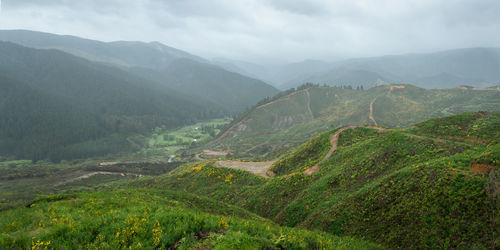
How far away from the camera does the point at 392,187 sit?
777 inches

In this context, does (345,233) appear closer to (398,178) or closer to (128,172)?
(398,178)

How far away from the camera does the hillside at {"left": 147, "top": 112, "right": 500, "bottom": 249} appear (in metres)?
14.3

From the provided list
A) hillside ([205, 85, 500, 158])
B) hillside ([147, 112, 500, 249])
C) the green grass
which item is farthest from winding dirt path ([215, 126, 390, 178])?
hillside ([205, 85, 500, 158])

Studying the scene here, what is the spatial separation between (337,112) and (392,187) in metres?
147

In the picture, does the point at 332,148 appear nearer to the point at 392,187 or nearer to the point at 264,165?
the point at 264,165

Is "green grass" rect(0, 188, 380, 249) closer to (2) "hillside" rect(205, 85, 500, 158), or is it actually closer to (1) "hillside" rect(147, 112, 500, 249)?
(1) "hillside" rect(147, 112, 500, 249)

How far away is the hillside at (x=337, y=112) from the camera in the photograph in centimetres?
11188

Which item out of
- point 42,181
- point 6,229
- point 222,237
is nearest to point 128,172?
point 42,181

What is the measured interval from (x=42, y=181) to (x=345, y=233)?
120423 millimetres

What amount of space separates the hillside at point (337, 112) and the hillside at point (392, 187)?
48.2 meters

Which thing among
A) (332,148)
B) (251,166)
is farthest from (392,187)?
(251,166)

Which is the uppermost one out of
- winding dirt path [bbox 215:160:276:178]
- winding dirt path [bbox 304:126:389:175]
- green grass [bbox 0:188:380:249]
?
green grass [bbox 0:188:380:249]

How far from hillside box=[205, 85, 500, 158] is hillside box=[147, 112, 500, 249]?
48.2m

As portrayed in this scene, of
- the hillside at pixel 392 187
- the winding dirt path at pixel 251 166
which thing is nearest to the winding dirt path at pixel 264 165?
the winding dirt path at pixel 251 166
